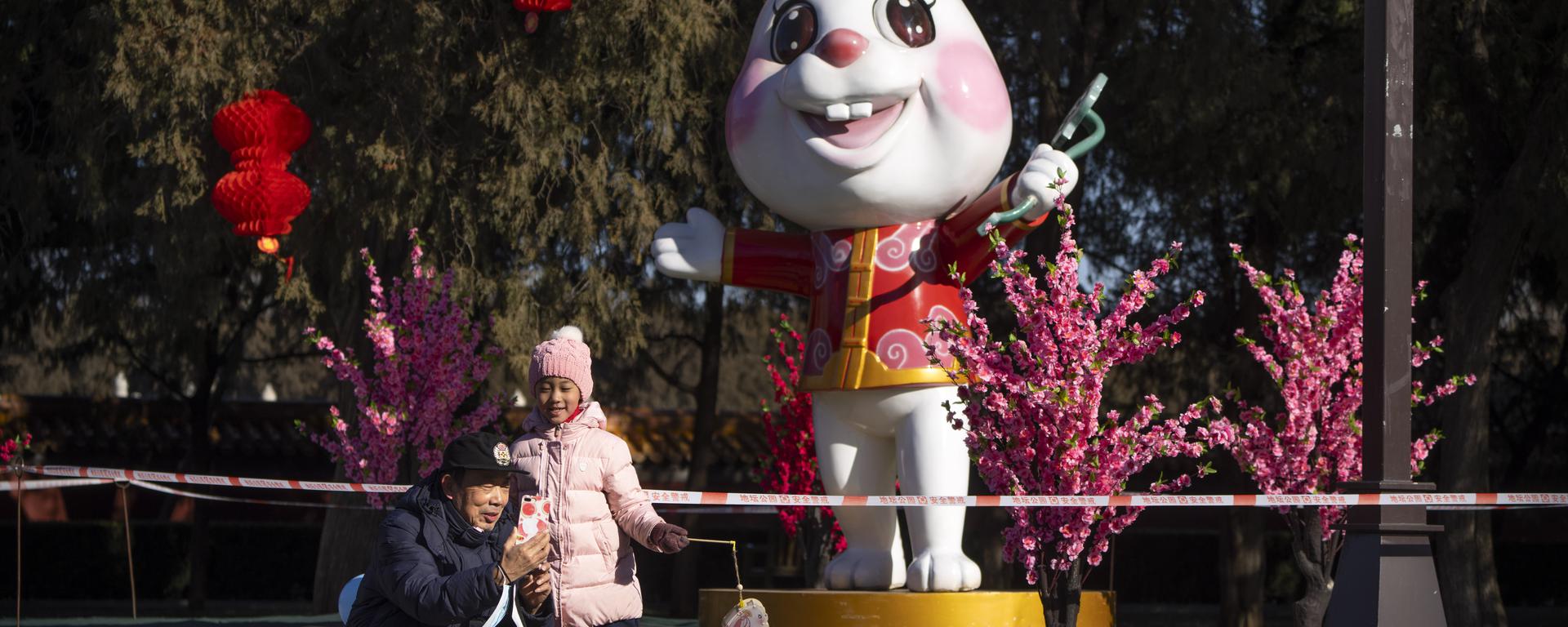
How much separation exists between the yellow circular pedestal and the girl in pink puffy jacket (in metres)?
2.24

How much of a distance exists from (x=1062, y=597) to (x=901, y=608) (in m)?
0.72

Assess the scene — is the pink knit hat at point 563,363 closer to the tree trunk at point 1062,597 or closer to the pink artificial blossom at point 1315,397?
the tree trunk at point 1062,597

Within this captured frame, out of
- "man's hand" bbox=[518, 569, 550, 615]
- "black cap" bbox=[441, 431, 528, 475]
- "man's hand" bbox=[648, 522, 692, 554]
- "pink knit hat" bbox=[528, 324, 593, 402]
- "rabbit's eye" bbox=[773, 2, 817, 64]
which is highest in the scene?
"rabbit's eye" bbox=[773, 2, 817, 64]

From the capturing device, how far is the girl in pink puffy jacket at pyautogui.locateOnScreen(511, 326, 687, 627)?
221 inches

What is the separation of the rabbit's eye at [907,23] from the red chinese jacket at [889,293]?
0.82 m

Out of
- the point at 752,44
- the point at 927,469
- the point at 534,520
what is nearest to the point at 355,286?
the point at 752,44

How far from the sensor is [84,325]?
16.4 m

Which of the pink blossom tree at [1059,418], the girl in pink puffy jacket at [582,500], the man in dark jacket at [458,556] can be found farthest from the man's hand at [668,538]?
the pink blossom tree at [1059,418]

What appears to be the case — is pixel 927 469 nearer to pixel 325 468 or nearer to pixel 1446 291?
pixel 1446 291

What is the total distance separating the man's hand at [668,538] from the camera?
211 inches

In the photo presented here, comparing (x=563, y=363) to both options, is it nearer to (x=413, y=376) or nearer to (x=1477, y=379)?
(x=413, y=376)

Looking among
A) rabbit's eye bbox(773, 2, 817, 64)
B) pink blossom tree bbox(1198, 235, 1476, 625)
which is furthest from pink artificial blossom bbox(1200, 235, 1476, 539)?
rabbit's eye bbox(773, 2, 817, 64)

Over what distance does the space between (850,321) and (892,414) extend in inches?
19.1

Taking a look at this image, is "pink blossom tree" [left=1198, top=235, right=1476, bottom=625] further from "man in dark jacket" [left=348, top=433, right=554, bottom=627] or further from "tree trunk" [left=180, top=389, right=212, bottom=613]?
"tree trunk" [left=180, top=389, right=212, bottom=613]
